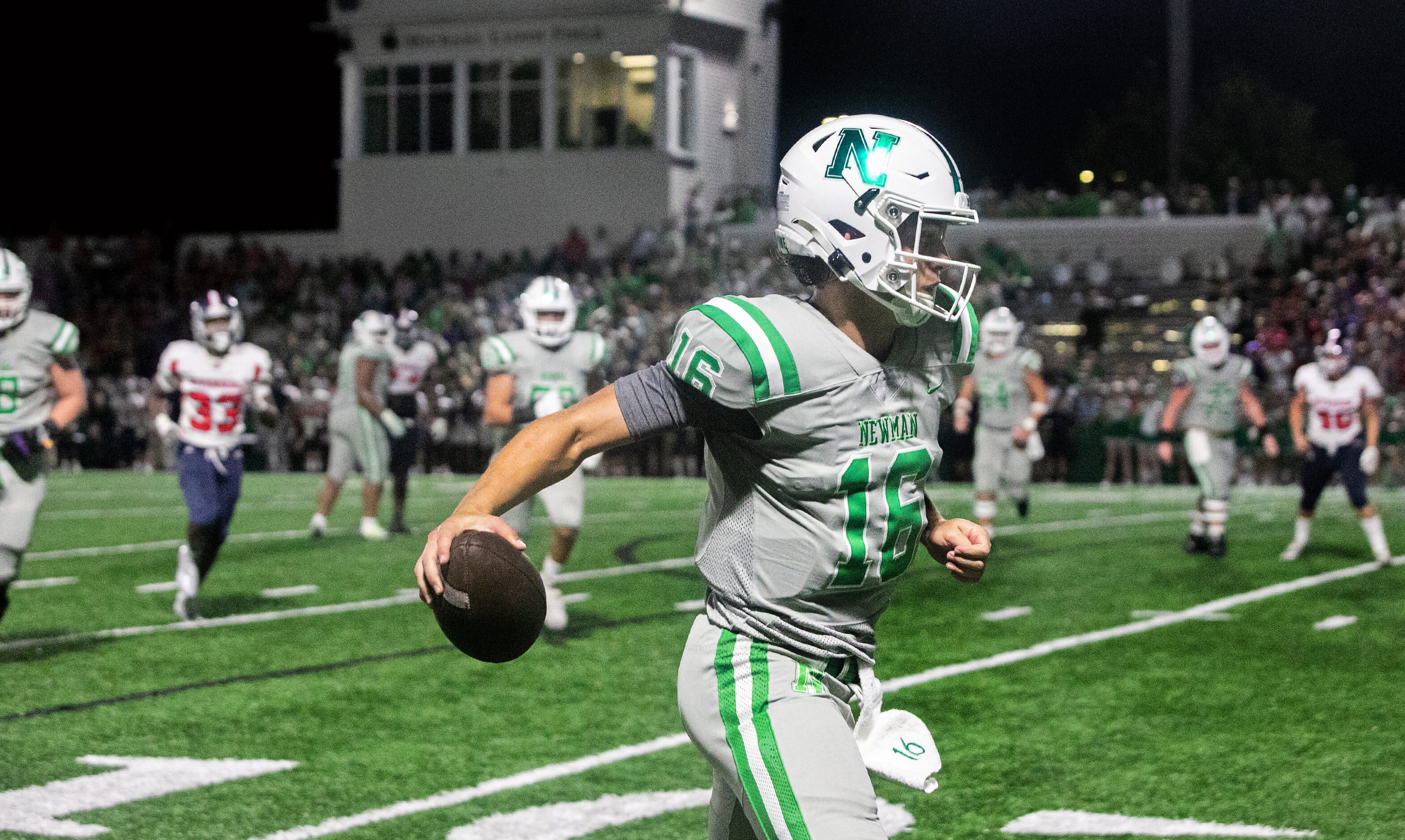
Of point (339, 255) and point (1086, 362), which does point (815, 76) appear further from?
point (1086, 362)

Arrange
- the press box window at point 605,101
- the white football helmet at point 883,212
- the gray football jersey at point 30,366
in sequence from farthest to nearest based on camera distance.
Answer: the press box window at point 605,101
the gray football jersey at point 30,366
the white football helmet at point 883,212

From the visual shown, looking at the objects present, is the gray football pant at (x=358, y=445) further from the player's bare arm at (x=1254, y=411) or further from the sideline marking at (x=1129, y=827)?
the sideline marking at (x=1129, y=827)

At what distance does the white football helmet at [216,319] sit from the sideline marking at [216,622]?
1.51 meters

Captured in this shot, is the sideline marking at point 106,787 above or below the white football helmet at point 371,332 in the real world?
below

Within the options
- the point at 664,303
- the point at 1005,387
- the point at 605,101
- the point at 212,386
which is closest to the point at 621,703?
the point at 212,386

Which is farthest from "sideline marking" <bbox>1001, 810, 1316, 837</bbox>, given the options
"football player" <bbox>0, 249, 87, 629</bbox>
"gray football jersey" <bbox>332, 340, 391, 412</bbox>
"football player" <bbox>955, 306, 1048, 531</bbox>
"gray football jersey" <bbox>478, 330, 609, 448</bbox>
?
"gray football jersey" <bbox>332, 340, 391, 412</bbox>

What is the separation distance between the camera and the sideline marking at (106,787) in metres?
4.90

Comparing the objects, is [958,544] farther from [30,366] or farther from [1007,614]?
[1007,614]

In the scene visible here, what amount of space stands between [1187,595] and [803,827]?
7.91 meters

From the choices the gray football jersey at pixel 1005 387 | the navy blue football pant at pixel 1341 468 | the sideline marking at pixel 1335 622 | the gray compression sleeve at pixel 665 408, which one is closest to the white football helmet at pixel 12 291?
the gray compression sleeve at pixel 665 408

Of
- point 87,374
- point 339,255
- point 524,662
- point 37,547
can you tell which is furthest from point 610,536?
point 339,255

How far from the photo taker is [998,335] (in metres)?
14.0

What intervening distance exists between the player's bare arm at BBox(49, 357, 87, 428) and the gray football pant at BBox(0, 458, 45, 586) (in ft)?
1.16

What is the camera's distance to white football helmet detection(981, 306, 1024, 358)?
1392 cm
